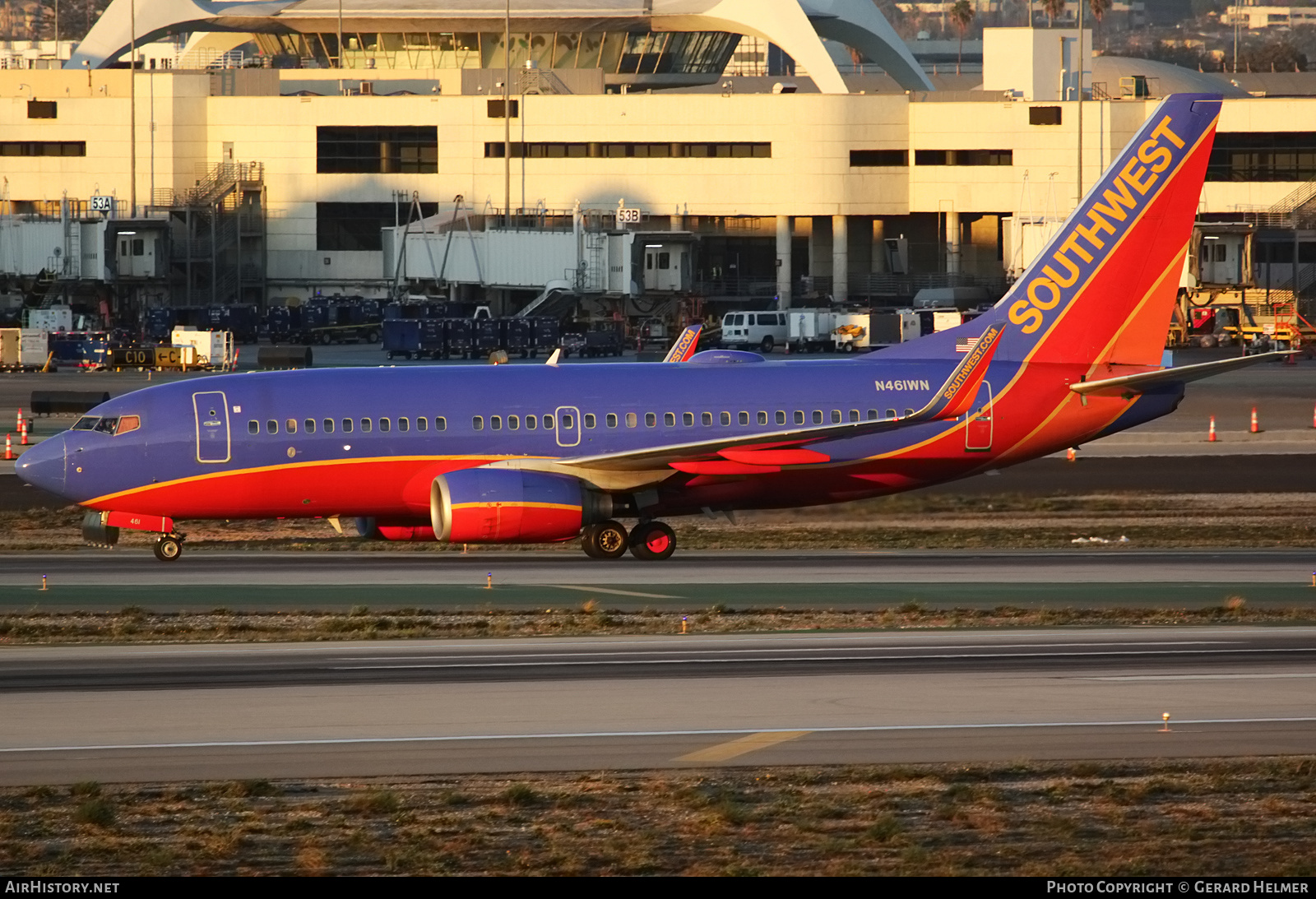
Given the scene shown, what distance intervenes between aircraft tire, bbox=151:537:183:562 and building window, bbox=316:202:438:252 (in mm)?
83004

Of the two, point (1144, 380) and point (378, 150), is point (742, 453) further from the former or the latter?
point (378, 150)

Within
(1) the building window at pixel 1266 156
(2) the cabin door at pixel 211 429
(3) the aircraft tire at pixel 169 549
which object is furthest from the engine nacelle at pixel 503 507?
(1) the building window at pixel 1266 156

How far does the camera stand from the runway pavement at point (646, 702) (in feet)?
67.0

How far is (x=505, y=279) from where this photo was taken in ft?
362

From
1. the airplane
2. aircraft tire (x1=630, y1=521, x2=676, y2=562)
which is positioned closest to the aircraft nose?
the airplane

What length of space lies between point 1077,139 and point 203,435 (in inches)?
3237

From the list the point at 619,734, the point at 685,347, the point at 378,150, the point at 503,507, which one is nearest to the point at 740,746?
the point at 619,734

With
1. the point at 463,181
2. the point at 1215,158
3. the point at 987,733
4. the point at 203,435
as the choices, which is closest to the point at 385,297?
the point at 463,181

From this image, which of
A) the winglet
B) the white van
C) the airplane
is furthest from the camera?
the white van

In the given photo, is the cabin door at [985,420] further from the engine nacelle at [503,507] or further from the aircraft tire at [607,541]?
the engine nacelle at [503,507]

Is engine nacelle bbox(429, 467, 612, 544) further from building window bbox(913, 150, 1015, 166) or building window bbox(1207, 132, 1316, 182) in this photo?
building window bbox(1207, 132, 1316, 182)

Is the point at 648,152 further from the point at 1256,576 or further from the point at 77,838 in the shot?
the point at 77,838

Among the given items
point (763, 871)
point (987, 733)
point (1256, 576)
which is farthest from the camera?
point (1256, 576)

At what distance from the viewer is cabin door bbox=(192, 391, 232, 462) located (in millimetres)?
37062
